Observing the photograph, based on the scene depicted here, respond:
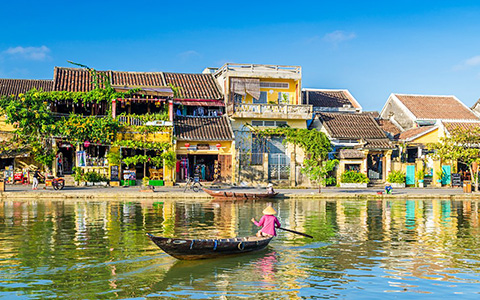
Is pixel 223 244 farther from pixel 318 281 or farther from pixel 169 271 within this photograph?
pixel 318 281

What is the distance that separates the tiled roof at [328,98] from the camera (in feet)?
154

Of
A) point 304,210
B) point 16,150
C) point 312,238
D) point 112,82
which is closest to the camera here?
point 312,238

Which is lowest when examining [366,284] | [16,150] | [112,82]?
[366,284]

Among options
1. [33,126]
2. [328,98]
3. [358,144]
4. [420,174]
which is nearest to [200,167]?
[33,126]

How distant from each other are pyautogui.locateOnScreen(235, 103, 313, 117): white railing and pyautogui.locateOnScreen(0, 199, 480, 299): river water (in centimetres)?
1510

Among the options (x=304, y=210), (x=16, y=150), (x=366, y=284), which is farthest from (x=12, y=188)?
(x=366, y=284)

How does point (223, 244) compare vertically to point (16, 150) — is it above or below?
below

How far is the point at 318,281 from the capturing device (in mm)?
12344

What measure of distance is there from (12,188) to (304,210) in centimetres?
1737

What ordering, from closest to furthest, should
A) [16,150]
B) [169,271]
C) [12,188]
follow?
[169,271] → [12,188] → [16,150]

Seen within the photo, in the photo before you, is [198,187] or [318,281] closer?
[318,281]

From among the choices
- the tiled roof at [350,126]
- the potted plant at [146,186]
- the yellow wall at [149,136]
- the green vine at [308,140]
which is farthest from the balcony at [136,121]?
the tiled roof at [350,126]

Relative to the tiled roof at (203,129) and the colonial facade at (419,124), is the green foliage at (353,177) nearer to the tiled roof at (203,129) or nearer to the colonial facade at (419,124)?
the colonial facade at (419,124)

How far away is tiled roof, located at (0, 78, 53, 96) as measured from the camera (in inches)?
1575
